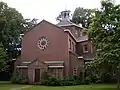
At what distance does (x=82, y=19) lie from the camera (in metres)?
64.2

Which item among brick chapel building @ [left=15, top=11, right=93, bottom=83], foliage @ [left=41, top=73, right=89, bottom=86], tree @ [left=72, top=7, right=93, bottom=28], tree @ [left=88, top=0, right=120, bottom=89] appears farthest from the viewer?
tree @ [left=72, top=7, right=93, bottom=28]

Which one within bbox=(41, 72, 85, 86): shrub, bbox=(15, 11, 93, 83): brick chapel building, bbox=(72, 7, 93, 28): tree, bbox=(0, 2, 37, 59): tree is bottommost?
bbox=(41, 72, 85, 86): shrub

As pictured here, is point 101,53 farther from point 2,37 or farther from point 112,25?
point 2,37

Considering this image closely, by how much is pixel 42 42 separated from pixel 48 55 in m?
2.41

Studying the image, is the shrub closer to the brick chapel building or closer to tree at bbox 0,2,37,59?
the brick chapel building

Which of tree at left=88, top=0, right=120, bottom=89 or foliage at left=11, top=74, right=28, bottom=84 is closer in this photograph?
tree at left=88, top=0, right=120, bottom=89

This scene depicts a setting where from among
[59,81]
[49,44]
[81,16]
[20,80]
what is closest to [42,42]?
[49,44]

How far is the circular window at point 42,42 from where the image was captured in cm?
3866

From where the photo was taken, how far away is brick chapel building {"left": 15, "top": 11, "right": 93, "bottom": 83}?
36.0 m

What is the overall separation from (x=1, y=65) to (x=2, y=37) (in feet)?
33.5

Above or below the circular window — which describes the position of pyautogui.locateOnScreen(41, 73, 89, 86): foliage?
below

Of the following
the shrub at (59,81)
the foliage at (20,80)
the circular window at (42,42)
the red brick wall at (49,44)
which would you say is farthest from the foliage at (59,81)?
the circular window at (42,42)

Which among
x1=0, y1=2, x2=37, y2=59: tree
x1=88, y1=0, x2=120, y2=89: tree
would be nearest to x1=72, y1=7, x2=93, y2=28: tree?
x1=0, y1=2, x2=37, y2=59: tree

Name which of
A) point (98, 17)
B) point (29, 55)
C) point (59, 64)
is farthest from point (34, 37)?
point (98, 17)
